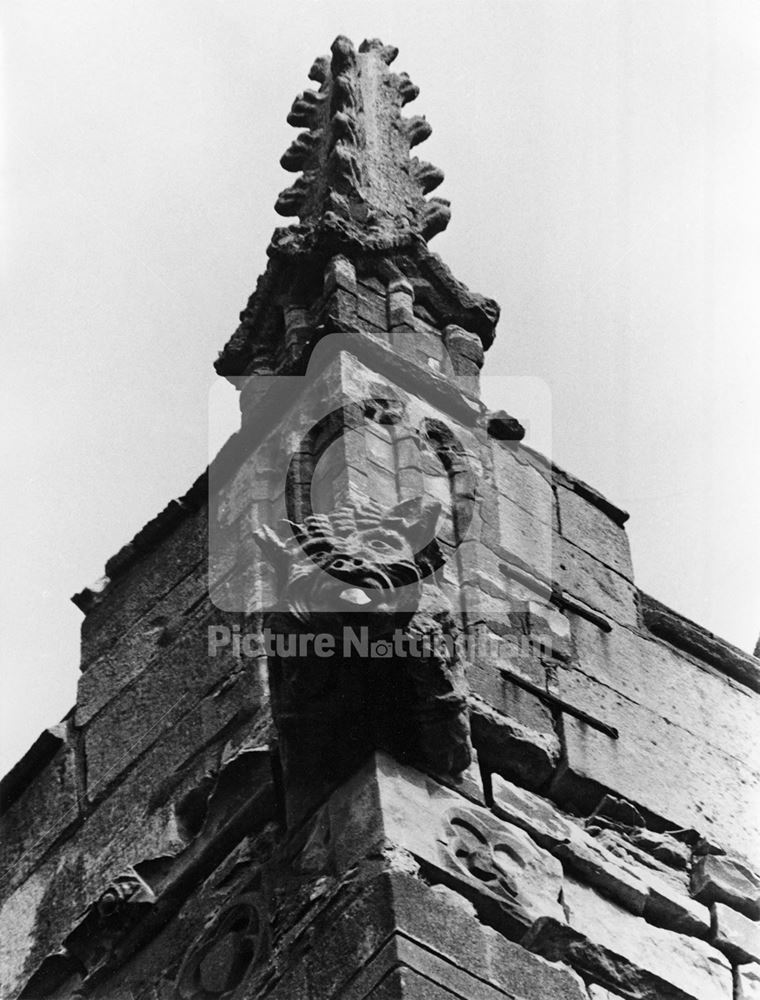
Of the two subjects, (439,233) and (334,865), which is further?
(439,233)

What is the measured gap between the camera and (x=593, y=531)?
11.5 meters

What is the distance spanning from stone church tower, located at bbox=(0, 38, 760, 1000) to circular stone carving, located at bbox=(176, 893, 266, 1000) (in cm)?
2

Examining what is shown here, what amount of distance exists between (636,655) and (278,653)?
2133mm

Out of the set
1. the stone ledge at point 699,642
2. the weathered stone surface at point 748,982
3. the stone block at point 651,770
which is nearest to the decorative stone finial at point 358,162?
the stone ledge at point 699,642

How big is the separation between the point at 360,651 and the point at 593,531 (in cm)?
248

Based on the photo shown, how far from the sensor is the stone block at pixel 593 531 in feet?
37.4

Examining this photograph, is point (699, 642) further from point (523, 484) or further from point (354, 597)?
point (354, 597)

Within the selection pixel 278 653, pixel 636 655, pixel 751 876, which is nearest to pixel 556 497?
pixel 636 655

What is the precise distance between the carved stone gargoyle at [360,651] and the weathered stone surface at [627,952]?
0.57 metres

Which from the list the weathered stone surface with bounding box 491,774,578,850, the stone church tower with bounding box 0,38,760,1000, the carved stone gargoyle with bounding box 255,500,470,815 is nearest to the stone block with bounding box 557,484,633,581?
the stone church tower with bounding box 0,38,760,1000

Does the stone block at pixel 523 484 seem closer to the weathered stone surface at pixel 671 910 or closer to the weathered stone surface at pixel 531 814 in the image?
the weathered stone surface at pixel 531 814

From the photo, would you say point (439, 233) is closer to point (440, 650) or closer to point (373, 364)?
point (373, 364)

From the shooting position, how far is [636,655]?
1101cm

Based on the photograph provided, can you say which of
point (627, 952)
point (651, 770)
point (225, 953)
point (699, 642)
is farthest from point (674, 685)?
point (225, 953)
